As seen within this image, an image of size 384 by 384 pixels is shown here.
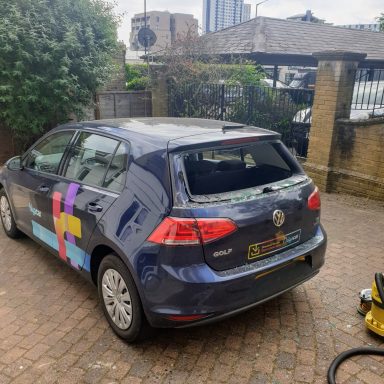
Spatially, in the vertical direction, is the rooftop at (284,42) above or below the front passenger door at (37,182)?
above

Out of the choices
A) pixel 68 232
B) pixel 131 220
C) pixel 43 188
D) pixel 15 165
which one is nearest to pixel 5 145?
pixel 15 165

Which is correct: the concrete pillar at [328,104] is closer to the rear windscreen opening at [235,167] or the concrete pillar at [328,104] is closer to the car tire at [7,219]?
the rear windscreen opening at [235,167]

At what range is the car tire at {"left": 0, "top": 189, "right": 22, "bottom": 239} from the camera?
491 centimetres

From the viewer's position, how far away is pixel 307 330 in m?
3.18

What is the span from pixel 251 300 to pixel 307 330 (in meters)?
0.71

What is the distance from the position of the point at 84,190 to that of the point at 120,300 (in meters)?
0.95

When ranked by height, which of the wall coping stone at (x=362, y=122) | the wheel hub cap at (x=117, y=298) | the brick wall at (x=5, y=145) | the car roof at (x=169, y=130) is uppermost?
the car roof at (x=169, y=130)

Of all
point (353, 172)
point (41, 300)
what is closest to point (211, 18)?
point (353, 172)

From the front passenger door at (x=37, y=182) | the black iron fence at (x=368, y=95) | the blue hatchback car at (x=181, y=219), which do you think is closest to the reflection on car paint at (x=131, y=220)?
the blue hatchback car at (x=181, y=219)

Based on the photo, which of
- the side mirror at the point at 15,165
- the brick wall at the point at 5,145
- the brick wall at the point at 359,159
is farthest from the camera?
the brick wall at the point at 5,145

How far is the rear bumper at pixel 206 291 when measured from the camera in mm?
2588

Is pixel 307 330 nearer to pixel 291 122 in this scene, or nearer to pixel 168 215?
pixel 168 215

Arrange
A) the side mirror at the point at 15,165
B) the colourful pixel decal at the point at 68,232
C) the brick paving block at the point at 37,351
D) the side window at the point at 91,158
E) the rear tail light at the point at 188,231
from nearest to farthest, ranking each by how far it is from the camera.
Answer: the rear tail light at the point at 188,231, the brick paving block at the point at 37,351, the side window at the point at 91,158, the colourful pixel decal at the point at 68,232, the side mirror at the point at 15,165

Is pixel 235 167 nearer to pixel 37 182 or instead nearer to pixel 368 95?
pixel 37 182
